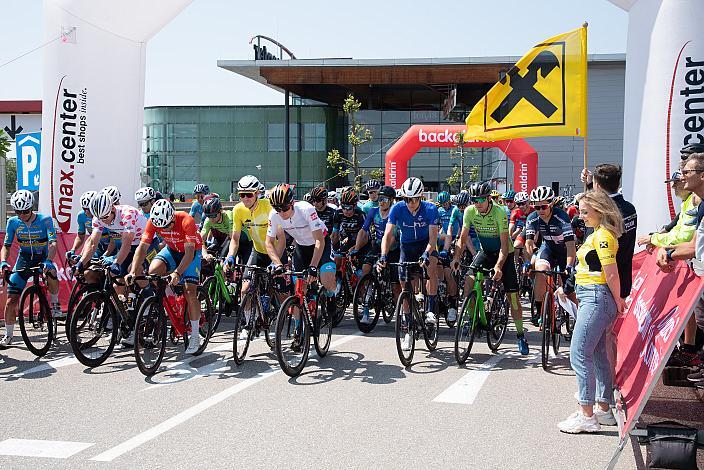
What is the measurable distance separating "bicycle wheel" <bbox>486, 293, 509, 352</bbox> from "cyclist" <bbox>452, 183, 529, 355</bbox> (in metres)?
0.11

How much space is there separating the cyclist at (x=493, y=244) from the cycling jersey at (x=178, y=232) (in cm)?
312

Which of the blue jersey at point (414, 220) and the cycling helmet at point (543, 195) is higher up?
the cycling helmet at point (543, 195)

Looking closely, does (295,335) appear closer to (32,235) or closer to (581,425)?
(581,425)

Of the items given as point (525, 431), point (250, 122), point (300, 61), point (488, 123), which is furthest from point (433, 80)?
point (525, 431)

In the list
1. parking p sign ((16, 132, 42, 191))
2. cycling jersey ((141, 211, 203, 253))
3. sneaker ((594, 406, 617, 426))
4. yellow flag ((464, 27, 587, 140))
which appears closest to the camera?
sneaker ((594, 406, 617, 426))

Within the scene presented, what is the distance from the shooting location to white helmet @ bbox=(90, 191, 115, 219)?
27.5 ft

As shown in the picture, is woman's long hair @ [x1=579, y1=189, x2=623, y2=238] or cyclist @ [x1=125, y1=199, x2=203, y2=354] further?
cyclist @ [x1=125, y1=199, x2=203, y2=354]

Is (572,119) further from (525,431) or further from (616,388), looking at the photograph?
(525,431)

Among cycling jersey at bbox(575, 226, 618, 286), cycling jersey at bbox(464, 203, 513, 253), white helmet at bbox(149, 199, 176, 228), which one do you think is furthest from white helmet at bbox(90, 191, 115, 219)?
cycling jersey at bbox(575, 226, 618, 286)

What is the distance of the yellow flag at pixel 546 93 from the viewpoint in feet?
30.5

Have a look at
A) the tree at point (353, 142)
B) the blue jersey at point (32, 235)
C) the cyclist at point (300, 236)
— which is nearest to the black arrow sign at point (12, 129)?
the tree at point (353, 142)

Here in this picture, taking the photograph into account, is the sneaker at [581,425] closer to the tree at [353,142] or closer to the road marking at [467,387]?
the road marking at [467,387]

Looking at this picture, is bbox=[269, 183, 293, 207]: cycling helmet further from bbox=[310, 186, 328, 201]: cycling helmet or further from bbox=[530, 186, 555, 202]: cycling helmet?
bbox=[530, 186, 555, 202]: cycling helmet

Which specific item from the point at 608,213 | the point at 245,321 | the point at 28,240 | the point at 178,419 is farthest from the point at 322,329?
the point at 608,213
